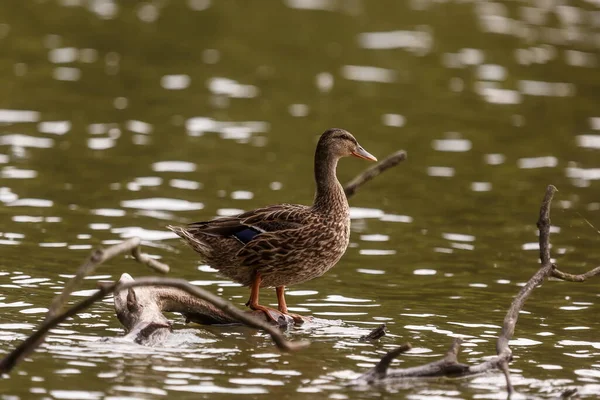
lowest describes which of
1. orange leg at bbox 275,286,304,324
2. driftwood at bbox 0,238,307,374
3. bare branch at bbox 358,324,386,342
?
bare branch at bbox 358,324,386,342

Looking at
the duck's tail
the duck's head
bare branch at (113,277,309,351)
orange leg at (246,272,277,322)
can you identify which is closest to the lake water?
orange leg at (246,272,277,322)

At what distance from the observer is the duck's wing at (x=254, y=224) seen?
11047 mm

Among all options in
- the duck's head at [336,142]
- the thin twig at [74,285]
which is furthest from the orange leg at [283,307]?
the thin twig at [74,285]

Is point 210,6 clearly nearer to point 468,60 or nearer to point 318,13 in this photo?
point 318,13

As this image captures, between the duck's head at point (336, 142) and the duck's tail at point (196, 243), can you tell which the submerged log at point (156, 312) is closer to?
the duck's tail at point (196, 243)

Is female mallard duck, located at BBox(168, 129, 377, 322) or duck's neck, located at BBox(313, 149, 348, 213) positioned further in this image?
duck's neck, located at BBox(313, 149, 348, 213)

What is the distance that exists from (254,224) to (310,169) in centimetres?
699

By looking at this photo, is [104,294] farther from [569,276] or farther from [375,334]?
[569,276]

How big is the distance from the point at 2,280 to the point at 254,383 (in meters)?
3.89

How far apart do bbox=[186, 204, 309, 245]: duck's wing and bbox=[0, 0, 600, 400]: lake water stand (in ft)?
2.76

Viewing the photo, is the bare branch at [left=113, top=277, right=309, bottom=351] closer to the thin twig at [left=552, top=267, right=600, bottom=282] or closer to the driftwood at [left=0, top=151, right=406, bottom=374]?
the driftwood at [left=0, top=151, right=406, bottom=374]

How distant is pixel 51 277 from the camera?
40.1 ft

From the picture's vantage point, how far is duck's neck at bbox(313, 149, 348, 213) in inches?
449

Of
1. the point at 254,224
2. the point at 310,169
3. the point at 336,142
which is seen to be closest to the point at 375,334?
the point at 254,224
